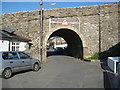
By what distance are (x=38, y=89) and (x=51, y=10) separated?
1253 centimetres

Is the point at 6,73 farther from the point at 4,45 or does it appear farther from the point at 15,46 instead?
the point at 15,46

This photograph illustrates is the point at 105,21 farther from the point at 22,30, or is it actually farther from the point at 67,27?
the point at 22,30

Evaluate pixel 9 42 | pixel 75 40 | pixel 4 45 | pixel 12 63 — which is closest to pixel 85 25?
pixel 75 40

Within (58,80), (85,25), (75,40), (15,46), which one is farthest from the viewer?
(75,40)

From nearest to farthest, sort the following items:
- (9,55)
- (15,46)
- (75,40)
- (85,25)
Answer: (9,55), (15,46), (85,25), (75,40)

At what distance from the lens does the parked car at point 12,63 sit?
6805 millimetres

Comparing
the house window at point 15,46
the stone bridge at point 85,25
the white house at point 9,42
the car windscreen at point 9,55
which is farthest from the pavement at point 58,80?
the stone bridge at point 85,25

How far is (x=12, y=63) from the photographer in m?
7.22

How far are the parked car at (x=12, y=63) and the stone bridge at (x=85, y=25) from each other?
7426mm

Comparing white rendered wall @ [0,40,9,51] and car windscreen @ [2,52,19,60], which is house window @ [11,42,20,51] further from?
car windscreen @ [2,52,19,60]

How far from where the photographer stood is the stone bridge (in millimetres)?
15359

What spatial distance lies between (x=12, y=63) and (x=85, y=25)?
10849 millimetres

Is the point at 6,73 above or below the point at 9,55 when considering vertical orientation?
below

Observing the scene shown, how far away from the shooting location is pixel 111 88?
5.25 meters
